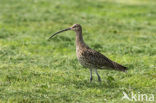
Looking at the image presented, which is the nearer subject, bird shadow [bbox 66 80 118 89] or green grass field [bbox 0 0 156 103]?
green grass field [bbox 0 0 156 103]

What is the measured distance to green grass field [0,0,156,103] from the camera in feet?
32.1

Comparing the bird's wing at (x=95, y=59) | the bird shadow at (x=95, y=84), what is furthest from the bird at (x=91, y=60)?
the bird shadow at (x=95, y=84)

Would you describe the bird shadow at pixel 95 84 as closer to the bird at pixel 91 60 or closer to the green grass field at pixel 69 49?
the green grass field at pixel 69 49

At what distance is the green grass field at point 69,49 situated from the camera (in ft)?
32.1

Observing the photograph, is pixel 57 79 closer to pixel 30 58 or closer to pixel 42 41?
pixel 30 58

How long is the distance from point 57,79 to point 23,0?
47.5 ft

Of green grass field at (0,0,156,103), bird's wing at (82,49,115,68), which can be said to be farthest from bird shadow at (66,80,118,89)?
bird's wing at (82,49,115,68)

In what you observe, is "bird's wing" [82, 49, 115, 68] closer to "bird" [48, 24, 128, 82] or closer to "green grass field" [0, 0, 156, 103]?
"bird" [48, 24, 128, 82]

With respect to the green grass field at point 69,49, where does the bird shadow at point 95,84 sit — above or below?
below

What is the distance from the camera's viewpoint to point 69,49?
48.1ft

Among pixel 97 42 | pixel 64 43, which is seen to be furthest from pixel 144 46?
pixel 64 43

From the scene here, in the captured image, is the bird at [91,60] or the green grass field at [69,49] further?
the bird at [91,60]

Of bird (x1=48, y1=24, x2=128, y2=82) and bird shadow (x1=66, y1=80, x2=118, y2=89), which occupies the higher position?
bird (x1=48, y1=24, x2=128, y2=82)

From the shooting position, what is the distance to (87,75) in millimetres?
11617
